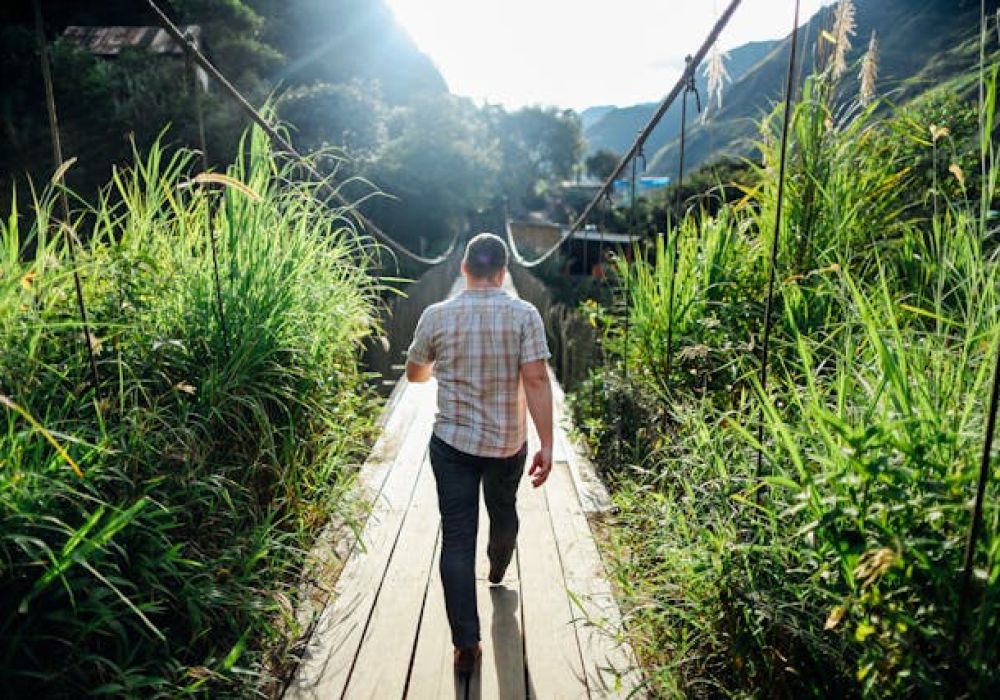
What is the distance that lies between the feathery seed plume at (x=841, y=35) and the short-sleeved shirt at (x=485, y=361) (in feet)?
5.63

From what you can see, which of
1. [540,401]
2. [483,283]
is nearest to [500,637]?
[540,401]

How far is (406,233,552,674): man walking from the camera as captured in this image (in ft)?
6.47

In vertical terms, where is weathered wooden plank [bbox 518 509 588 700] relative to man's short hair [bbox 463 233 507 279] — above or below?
below

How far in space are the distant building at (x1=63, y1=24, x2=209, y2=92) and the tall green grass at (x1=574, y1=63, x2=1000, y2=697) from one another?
19.8m

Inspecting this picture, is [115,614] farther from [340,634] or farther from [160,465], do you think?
[340,634]

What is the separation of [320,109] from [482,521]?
17088 millimetres

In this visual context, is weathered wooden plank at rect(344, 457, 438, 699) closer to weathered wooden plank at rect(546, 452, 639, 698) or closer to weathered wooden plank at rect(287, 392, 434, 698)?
weathered wooden plank at rect(287, 392, 434, 698)

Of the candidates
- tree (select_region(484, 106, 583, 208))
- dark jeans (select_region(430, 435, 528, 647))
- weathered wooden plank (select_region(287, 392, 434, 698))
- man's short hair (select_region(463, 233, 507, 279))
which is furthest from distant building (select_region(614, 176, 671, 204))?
tree (select_region(484, 106, 583, 208))

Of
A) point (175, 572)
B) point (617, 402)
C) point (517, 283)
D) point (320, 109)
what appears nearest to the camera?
point (175, 572)

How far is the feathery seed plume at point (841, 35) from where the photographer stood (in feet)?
8.52

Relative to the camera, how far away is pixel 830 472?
126 centimetres

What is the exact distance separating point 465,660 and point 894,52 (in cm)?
1046

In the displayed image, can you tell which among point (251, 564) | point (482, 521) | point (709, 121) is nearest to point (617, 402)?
point (482, 521)

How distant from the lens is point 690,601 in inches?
64.8
